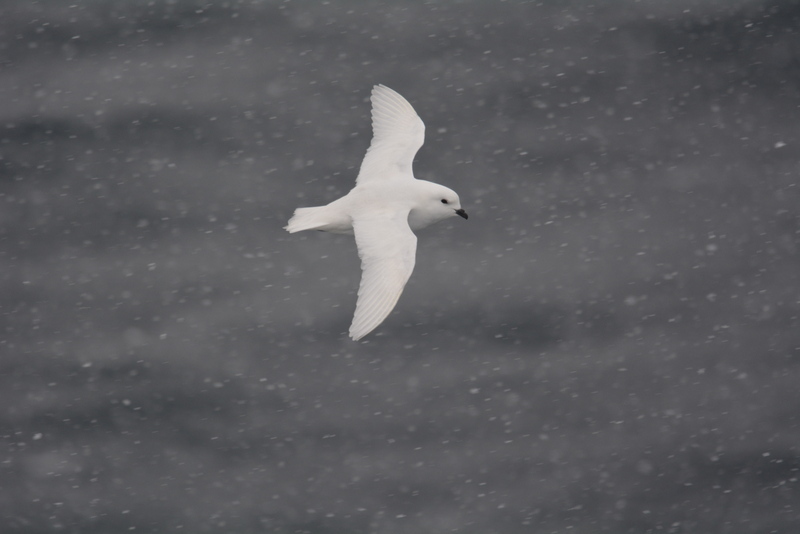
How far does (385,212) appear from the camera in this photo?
13.0 metres

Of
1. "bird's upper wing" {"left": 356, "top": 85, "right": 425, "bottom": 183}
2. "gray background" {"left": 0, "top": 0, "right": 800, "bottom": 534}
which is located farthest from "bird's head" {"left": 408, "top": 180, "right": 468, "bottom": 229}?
"gray background" {"left": 0, "top": 0, "right": 800, "bottom": 534}

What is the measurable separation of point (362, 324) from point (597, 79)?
32.7ft

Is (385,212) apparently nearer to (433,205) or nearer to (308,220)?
(433,205)

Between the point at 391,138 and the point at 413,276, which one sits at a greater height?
the point at 391,138

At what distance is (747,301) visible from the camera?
60.9 ft

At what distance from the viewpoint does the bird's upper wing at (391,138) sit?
1407 centimetres

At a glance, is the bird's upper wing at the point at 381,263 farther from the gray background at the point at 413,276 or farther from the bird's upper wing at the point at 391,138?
the gray background at the point at 413,276

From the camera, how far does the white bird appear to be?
472 inches

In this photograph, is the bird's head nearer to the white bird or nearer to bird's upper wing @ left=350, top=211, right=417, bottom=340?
the white bird

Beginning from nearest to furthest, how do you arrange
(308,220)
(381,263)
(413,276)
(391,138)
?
1. (381,263)
2. (308,220)
3. (391,138)
4. (413,276)

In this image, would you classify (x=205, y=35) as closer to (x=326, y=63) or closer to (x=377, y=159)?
(x=326, y=63)

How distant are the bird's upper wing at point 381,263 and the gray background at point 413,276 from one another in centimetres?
517

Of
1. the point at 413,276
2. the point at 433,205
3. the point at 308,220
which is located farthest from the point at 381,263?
the point at 413,276

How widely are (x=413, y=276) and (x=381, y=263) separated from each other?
19.5ft
